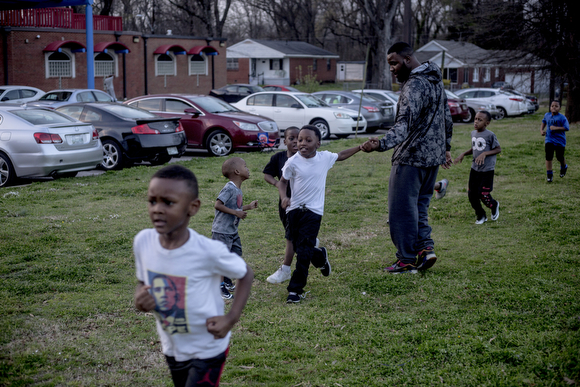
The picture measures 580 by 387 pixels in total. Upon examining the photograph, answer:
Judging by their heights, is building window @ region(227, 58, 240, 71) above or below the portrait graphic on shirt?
above

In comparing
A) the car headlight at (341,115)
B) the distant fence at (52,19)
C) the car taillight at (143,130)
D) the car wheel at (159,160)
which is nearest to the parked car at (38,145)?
the car taillight at (143,130)

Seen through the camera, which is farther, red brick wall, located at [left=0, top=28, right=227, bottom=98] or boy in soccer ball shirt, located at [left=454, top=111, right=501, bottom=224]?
red brick wall, located at [left=0, top=28, right=227, bottom=98]

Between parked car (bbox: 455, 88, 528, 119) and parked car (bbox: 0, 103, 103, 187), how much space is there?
73.2 ft

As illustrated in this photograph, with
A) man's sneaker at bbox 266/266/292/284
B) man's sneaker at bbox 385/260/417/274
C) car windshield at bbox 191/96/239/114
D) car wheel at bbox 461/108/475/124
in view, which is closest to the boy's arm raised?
man's sneaker at bbox 266/266/292/284

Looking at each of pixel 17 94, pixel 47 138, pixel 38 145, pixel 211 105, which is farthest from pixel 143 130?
pixel 17 94

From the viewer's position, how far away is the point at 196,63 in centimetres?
4159

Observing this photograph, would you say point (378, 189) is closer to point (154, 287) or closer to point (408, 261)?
point (408, 261)

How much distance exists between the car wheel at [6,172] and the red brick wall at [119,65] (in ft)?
72.5

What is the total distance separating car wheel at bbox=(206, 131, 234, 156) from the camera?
15.1 meters

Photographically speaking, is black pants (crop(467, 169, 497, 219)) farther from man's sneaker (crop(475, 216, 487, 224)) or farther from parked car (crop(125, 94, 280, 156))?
parked car (crop(125, 94, 280, 156))

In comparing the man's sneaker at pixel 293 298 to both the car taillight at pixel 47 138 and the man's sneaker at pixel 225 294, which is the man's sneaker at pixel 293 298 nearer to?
the man's sneaker at pixel 225 294

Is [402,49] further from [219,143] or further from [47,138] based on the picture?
[219,143]

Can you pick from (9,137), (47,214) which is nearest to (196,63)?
(9,137)

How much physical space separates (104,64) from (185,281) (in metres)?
35.0
